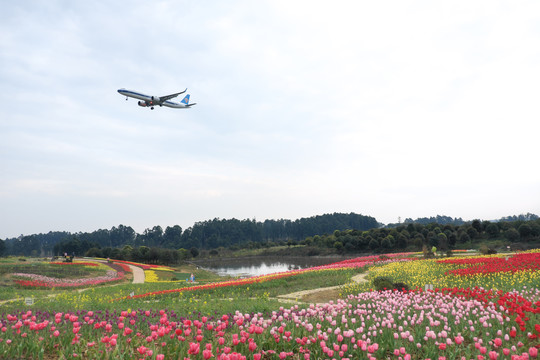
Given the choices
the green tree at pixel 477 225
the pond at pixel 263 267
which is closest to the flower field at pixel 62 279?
the pond at pixel 263 267

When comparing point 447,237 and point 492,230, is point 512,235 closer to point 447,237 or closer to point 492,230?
point 492,230

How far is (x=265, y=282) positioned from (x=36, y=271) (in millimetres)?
28858

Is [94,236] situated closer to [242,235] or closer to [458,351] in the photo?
[242,235]

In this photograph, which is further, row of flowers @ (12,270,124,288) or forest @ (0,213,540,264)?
forest @ (0,213,540,264)

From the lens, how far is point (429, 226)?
73.5 meters

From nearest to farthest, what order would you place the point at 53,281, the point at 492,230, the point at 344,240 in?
the point at 53,281
the point at 492,230
the point at 344,240

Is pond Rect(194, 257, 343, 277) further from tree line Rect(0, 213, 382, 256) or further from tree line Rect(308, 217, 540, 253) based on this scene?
tree line Rect(0, 213, 382, 256)

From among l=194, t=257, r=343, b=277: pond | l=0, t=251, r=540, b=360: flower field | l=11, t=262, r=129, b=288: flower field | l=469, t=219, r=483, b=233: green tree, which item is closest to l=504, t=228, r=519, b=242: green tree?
l=469, t=219, r=483, b=233: green tree

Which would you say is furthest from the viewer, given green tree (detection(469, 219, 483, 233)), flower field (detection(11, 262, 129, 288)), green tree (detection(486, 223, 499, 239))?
green tree (detection(469, 219, 483, 233))

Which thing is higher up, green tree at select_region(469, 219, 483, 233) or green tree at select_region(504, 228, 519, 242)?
green tree at select_region(469, 219, 483, 233)

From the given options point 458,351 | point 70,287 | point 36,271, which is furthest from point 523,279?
point 36,271

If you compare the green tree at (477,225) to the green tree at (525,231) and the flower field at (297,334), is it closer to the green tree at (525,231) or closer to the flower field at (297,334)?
the green tree at (525,231)

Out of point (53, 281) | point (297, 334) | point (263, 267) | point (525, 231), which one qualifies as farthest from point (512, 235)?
point (53, 281)

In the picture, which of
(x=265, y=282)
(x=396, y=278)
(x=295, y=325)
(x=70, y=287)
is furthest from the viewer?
(x=70, y=287)
